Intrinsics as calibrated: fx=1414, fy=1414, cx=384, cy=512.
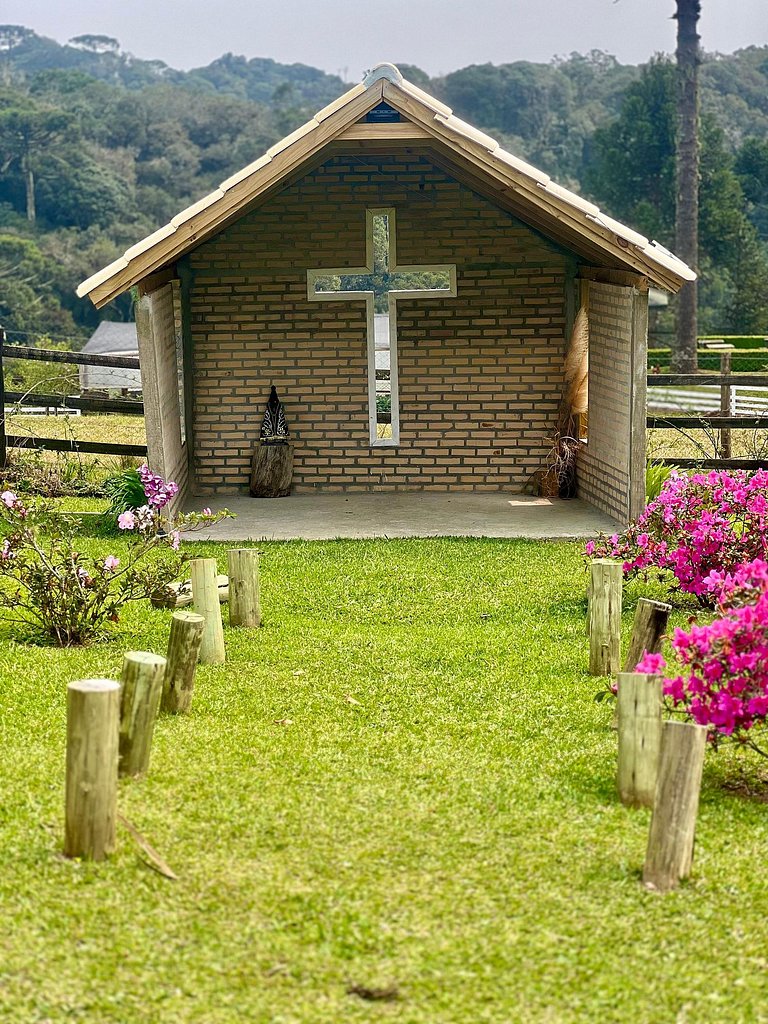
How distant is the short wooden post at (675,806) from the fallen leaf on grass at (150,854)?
5.85 feet

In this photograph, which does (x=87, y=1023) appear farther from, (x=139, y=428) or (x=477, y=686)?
(x=139, y=428)

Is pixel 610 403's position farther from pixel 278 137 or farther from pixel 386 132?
pixel 278 137

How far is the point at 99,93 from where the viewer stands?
8162 cm

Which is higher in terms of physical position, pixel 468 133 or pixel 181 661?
pixel 468 133

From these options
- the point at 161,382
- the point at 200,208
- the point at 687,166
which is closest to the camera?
the point at 200,208

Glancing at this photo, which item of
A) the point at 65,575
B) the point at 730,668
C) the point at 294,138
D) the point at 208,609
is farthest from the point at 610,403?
the point at 730,668

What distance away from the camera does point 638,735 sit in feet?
19.7

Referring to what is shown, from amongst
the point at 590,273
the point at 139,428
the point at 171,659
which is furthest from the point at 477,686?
the point at 139,428

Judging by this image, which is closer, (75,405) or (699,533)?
(699,533)

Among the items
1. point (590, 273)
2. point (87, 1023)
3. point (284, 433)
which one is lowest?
point (87, 1023)

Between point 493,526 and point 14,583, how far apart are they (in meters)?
4.48

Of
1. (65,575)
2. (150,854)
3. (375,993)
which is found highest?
(65,575)

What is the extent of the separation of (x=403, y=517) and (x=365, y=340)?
7.51 feet

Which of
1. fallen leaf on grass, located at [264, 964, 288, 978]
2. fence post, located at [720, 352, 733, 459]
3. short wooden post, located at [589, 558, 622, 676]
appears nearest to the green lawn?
fallen leaf on grass, located at [264, 964, 288, 978]
